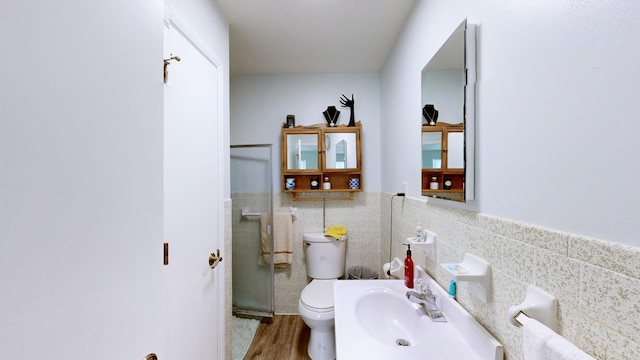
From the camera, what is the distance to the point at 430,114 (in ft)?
4.05

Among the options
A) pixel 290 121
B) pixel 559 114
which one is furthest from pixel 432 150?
pixel 290 121

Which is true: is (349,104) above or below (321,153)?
above

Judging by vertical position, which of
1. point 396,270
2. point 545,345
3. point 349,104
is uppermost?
point 349,104

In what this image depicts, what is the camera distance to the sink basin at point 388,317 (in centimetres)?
120

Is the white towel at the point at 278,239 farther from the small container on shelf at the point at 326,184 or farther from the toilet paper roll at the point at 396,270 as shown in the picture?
the toilet paper roll at the point at 396,270

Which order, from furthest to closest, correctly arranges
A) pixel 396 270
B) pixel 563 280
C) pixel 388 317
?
pixel 396 270
pixel 388 317
pixel 563 280

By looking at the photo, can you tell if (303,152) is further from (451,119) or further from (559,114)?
(559,114)

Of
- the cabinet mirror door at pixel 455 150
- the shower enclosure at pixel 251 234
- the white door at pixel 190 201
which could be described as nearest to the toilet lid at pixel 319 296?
the shower enclosure at pixel 251 234

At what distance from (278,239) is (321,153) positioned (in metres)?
0.92

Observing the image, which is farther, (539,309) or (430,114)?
(430,114)

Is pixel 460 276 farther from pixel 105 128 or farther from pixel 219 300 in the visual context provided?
pixel 219 300

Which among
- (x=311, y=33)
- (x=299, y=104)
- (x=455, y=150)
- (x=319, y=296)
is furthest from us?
(x=299, y=104)

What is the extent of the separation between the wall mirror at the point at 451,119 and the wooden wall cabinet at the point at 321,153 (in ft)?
3.58

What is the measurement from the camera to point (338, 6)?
5.02 ft
